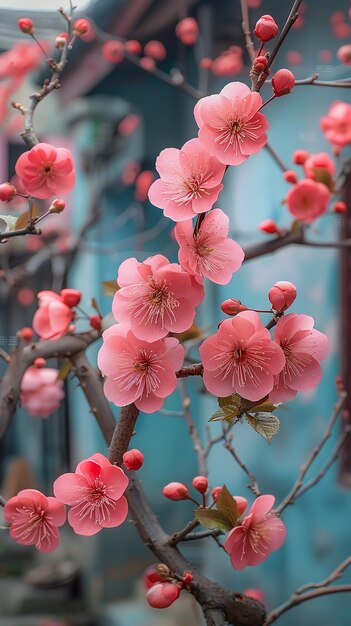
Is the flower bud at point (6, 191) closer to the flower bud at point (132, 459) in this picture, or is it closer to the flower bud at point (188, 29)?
the flower bud at point (132, 459)

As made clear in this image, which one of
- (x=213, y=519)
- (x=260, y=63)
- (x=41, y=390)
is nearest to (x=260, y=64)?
(x=260, y=63)

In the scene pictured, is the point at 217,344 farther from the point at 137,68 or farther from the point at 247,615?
the point at 137,68

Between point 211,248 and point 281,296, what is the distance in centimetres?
6

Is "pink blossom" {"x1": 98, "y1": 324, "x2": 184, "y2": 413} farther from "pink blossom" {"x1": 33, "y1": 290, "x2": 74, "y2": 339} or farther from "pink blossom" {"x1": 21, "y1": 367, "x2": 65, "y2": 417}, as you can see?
"pink blossom" {"x1": 21, "y1": 367, "x2": 65, "y2": 417}

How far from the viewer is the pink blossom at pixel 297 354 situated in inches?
20.6

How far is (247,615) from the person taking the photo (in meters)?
0.63

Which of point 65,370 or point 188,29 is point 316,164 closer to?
point 65,370

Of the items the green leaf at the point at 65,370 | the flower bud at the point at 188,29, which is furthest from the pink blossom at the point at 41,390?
the flower bud at the point at 188,29

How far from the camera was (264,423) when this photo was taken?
51 centimetres

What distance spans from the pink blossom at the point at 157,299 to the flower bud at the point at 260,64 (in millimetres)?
151

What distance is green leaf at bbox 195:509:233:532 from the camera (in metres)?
0.57

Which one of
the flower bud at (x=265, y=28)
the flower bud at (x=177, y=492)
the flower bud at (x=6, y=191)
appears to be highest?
the flower bud at (x=265, y=28)

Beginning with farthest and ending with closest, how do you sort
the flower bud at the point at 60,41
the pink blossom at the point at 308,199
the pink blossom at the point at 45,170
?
1. the pink blossom at the point at 308,199
2. the flower bud at the point at 60,41
3. the pink blossom at the point at 45,170

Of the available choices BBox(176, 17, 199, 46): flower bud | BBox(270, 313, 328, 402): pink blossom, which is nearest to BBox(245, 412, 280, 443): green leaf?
BBox(270, 313, 328, 402): pink blossom
